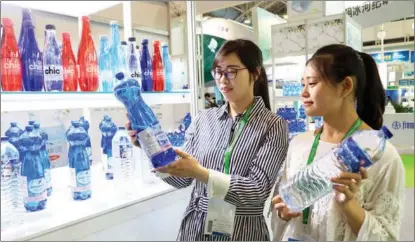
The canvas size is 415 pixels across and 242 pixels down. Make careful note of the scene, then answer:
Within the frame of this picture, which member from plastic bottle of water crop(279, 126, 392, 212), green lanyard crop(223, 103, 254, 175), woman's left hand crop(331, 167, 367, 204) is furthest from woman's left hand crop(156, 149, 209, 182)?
woman's left hand crop(331, 167, 367, 204)

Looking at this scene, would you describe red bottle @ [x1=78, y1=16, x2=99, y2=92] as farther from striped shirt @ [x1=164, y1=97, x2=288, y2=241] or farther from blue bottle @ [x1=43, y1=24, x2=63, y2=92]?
striped shirt @ [x1=164, y1=97, x2=288, y2=241]

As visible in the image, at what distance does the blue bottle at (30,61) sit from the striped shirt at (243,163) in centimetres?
60

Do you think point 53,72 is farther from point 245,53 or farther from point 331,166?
point 331,166

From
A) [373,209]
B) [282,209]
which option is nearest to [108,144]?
[282,209]

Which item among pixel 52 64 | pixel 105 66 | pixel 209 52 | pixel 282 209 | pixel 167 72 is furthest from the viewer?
pixel 209 52

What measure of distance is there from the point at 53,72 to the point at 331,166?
1.02 metres

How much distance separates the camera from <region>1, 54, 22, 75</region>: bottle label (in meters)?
1.09

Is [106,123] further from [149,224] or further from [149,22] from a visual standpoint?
[149,22]

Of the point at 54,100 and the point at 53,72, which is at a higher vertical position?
the point at 53,72

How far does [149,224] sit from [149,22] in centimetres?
140

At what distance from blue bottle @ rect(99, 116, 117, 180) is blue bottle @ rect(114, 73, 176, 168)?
0.59m

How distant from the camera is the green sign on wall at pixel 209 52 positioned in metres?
1.85

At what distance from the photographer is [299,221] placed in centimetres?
102

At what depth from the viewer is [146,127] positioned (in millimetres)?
959
